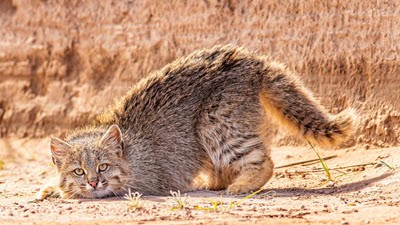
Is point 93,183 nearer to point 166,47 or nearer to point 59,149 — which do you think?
point 59,149

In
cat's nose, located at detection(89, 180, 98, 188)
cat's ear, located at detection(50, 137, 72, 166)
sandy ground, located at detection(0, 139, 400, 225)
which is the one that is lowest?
sandy ground, located at detection(0, 139, 400, 225)

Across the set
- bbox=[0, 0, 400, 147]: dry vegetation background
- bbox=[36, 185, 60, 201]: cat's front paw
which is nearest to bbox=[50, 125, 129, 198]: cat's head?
bbox=[36, 185, 60, 201]: cat's front paw

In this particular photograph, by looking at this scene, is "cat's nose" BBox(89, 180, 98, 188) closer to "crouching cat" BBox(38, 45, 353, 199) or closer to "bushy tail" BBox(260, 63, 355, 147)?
"crouching cat" BBox(38, 45, 353, 199)

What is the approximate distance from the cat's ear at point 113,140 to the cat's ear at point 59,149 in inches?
12.5

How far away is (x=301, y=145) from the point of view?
975 cm

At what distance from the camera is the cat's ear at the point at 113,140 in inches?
306

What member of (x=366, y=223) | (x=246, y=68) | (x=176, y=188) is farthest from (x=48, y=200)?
(x=366, y=223)

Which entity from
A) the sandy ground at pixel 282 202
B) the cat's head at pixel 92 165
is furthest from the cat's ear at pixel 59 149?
the sandy ground at pixel 282 202

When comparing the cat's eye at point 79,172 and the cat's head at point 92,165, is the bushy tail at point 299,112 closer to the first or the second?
the cat's head at point 92,165

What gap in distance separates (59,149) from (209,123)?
1412mm

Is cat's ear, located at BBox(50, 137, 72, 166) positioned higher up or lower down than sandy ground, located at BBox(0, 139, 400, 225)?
higher up

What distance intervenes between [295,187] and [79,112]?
4.14 m

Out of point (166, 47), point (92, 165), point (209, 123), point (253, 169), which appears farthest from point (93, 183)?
point (166, 47)

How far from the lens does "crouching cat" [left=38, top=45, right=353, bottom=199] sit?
800 cm
